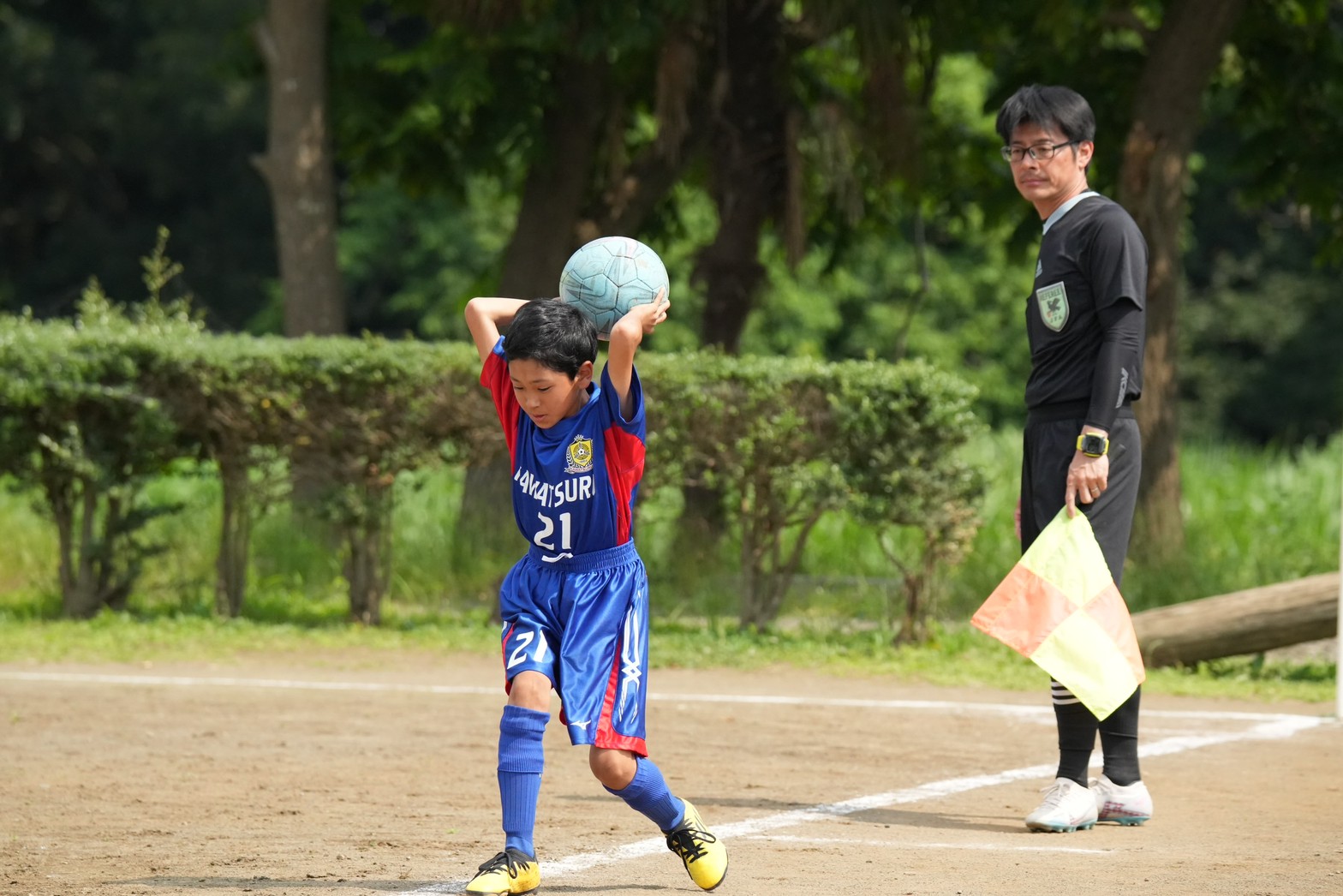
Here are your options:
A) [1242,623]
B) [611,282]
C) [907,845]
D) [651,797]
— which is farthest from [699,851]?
[1242,623]

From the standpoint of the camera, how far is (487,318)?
500 cm

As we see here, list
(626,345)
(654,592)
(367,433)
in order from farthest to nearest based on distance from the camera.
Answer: (654,592), (367,433), (626,345)

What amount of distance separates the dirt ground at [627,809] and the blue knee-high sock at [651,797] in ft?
0.70

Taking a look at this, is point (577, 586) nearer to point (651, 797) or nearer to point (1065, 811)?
point (651, 797)

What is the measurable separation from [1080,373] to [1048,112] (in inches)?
34.8

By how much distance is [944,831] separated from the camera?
566 centimetres

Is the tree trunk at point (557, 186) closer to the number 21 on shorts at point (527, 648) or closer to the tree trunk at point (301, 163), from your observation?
the tree trunk at point (301, 163)

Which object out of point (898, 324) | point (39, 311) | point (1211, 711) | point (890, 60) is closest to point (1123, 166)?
point (890, 60)

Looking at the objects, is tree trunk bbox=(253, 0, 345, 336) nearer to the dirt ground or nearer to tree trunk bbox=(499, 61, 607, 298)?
tree trunk bbox=(499, 61, 607, 298)

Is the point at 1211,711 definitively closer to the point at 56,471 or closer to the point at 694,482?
the point at 694,482

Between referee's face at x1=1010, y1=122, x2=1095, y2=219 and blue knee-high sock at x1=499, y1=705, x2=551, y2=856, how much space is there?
2.53 m

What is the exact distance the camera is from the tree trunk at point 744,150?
15.1 metres

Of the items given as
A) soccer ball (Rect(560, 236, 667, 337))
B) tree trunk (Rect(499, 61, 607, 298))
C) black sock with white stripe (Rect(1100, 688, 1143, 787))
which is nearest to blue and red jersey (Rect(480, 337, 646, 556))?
soccer ball (Rect(560, 236, 667, 337))

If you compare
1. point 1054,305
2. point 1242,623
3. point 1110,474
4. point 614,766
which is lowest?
point 614,766
